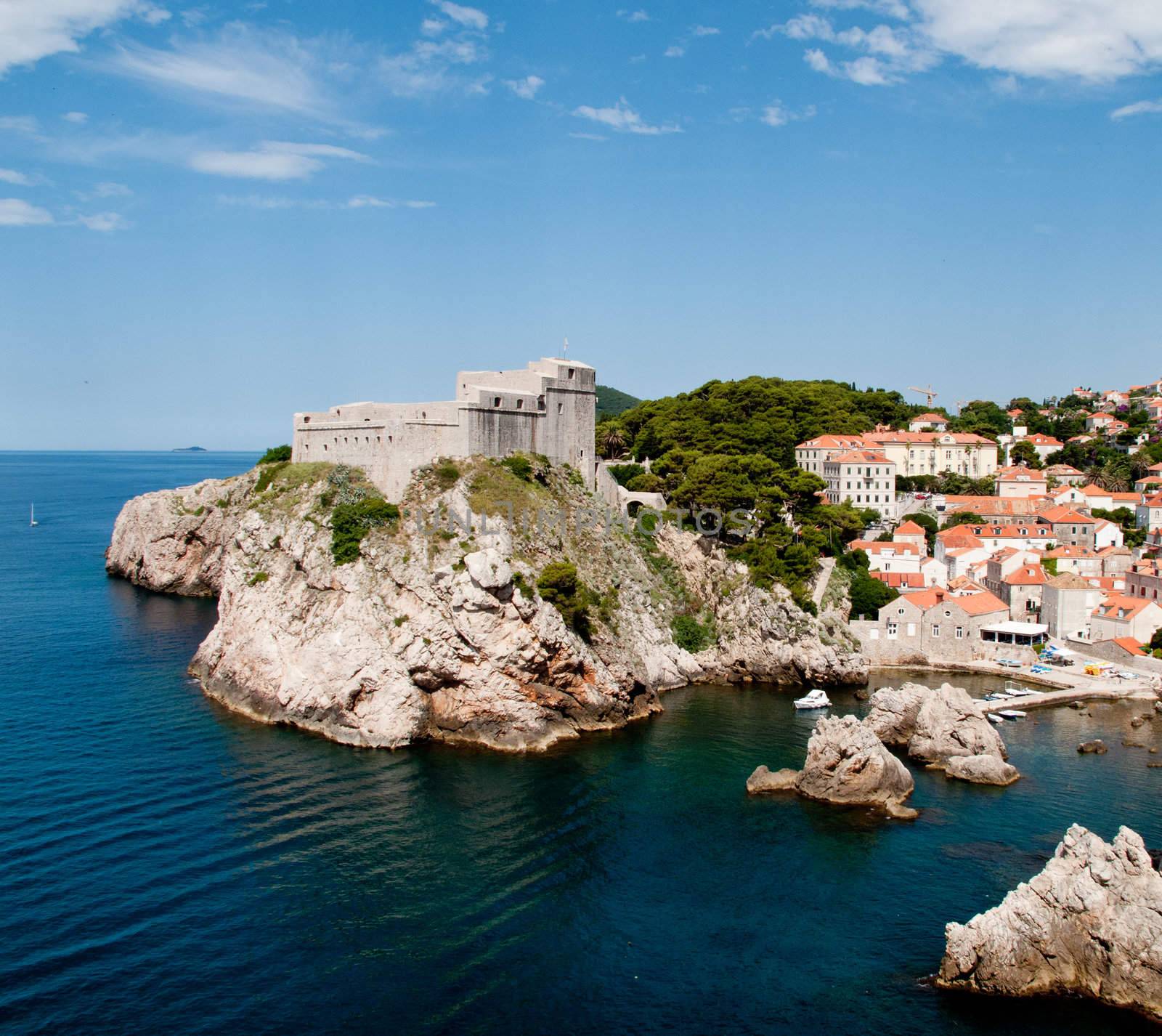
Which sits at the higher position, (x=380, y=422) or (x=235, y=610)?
(x=380, y=422)

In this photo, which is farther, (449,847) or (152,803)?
(152,803)

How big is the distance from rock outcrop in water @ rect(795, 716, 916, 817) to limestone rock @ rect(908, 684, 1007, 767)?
12.8 feet

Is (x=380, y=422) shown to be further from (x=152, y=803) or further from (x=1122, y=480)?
(x=1122, y=480)

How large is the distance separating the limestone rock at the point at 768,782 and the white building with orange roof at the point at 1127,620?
27.8 m

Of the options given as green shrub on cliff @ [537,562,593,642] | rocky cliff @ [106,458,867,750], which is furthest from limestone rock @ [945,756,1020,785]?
green shrub on cliff @ [537,562,593,642]

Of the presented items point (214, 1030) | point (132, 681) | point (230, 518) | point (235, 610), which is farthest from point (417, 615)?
point (230, 518)

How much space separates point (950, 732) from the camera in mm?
38500

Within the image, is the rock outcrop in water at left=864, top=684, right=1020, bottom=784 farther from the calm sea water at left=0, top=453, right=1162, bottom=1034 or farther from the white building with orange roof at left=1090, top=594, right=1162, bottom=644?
the white building with orange roof at left=1090, top=594, right=1162, bottom=644

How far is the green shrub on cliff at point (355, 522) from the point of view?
142 ft

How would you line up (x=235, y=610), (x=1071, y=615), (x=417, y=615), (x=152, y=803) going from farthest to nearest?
(x=1071, y=615), (x=235, y=610), (x=417, y=615), (x=152, y=803)

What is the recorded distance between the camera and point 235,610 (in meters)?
45.6

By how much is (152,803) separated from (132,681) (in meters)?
16.5

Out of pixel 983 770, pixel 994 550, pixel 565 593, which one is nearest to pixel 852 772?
pixel 983 770

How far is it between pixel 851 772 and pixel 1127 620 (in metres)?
27.6
